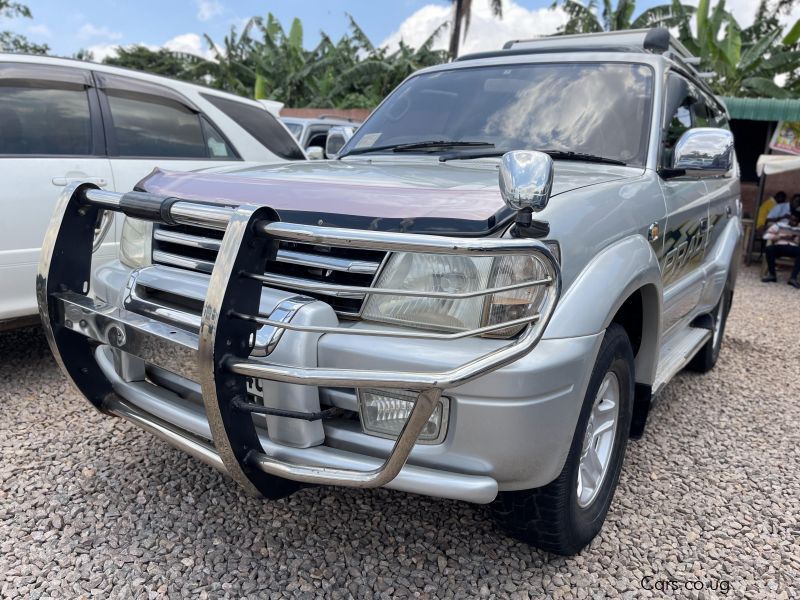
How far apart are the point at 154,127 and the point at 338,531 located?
10.2ft

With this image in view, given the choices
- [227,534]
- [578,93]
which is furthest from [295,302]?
[578,93]

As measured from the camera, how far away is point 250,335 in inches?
69.6

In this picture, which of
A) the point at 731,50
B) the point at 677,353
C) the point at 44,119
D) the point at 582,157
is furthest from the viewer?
the point at 731,50

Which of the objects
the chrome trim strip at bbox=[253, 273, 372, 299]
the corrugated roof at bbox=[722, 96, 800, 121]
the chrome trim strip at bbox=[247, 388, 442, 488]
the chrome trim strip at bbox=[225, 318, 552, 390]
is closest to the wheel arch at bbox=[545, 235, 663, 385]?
the chrome trim strip at bbox=[225, 318, 552, 390]

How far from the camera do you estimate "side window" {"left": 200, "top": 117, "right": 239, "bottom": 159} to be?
184 inches

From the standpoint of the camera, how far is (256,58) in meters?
22.9

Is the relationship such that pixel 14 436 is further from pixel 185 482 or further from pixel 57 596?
pixel 57 596

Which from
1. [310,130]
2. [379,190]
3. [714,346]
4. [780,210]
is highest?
[379,190]

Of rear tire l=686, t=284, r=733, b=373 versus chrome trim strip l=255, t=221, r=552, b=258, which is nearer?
chrome trim strip l=255, t=221, r=552, b=258

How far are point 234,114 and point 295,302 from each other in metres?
3.50

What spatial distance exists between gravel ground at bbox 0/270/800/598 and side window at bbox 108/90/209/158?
1755 mm

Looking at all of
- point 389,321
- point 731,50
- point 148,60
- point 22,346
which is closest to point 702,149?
Result: point 389,321

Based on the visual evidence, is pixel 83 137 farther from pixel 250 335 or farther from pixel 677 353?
pixel 677 353

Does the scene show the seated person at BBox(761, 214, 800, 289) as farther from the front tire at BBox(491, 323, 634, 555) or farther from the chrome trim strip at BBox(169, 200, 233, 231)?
the chrome trim strip at BBox(169, 200, 233, 231)
